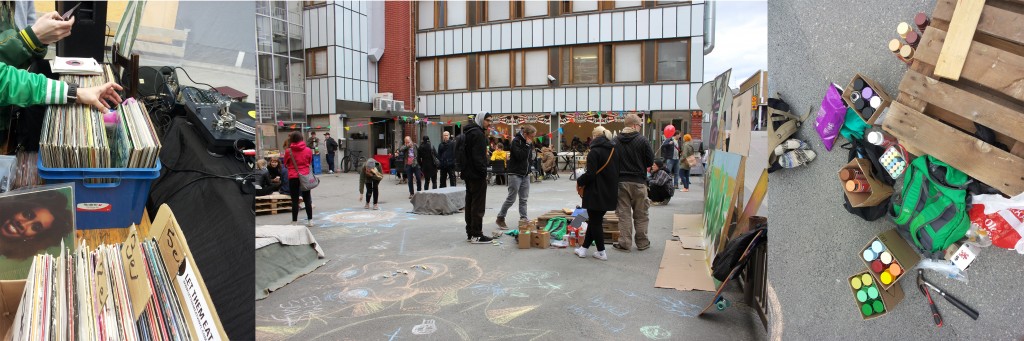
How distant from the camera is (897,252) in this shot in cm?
210

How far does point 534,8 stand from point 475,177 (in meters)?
20.2

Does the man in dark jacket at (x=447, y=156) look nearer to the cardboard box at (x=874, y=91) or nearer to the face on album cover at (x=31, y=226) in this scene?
the cardboard box at (x=874, y=91)

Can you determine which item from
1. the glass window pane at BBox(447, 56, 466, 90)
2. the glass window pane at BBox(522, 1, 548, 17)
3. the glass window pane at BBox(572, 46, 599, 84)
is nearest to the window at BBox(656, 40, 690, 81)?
the glass window pane at BBox(572, 46, 599, 84)

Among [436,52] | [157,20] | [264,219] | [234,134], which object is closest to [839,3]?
[234,134]

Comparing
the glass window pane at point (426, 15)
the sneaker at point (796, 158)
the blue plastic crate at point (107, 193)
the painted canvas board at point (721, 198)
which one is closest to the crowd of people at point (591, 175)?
the painted canvas board at point (721, 198)

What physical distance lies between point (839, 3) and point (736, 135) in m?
3.18

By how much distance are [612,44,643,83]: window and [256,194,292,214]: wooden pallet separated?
17641 millimetres

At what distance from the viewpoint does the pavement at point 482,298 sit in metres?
4.10

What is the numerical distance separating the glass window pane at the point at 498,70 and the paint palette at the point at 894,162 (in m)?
25.1

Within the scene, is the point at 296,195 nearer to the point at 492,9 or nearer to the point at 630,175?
the point at 630,175

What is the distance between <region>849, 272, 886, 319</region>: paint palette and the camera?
2.23 m

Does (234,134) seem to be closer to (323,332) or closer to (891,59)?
(323,332)

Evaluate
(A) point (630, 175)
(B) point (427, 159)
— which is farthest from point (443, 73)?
(A) point (630, 175)

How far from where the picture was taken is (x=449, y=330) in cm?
410
